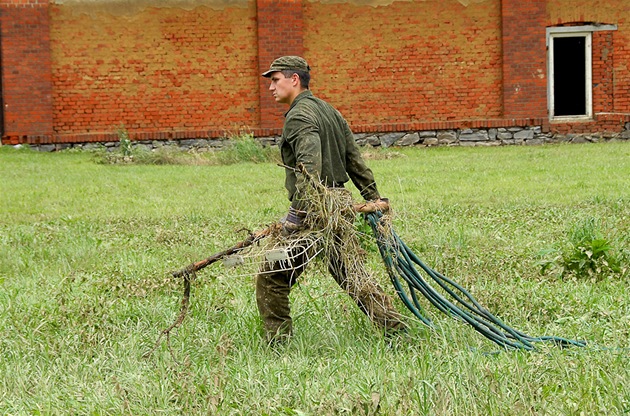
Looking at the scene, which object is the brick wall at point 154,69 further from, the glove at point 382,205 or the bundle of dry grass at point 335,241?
the bundle of dry grass at point 335,241

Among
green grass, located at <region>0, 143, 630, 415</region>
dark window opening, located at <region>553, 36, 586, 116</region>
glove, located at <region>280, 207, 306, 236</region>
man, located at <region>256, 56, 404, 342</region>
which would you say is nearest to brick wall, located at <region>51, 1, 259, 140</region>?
dark window opening, located at <region>553, 36, 586, 116</region>

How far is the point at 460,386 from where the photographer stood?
464 centimetres

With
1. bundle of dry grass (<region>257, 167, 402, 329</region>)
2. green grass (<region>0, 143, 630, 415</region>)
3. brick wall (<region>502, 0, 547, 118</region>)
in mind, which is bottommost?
green grass (<region>0, 143, 630, 415</region>)

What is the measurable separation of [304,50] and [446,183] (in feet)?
28.2

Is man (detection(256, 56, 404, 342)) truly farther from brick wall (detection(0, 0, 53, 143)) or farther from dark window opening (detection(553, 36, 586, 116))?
dark window opening (detection(553, 36, 586, 116))

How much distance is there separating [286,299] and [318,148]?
0.94 m

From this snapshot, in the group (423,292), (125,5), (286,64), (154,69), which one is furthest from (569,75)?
(423,292)

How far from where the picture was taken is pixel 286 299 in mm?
6180

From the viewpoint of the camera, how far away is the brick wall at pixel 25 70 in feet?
72.5

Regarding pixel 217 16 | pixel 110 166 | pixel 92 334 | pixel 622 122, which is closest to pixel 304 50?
pixel 217 16

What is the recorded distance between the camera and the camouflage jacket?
5.95 m

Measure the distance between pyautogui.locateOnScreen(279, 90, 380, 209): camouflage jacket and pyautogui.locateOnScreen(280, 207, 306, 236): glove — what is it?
0.04m

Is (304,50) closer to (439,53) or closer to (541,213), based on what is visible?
(439,53)

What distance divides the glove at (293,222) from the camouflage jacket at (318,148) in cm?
4
